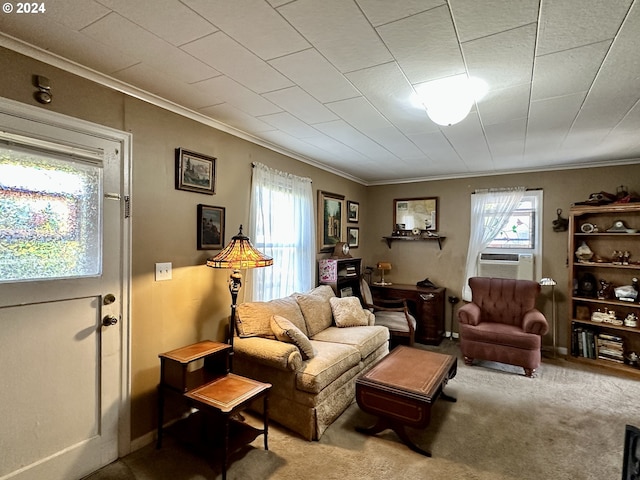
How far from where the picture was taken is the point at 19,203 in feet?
5.67

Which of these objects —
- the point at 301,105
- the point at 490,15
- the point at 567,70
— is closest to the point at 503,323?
the point at 567,70

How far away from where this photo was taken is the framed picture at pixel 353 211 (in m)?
5.08

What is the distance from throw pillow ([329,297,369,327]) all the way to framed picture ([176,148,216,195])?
1.88m

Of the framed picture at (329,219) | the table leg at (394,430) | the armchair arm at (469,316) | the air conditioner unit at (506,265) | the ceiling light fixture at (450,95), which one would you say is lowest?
the table leg at (394,430)

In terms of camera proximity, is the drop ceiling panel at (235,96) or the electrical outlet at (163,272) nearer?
the drop ceiling panel at (235,96)

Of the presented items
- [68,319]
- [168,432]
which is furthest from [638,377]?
[68,319]

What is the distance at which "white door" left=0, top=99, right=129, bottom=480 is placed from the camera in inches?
67.4

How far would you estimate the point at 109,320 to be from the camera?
2080 mm

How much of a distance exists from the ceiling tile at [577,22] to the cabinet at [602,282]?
3.07 meters

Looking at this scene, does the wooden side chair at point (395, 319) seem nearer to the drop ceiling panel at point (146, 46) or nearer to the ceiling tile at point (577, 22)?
the ceiling tile at point (577, 22)

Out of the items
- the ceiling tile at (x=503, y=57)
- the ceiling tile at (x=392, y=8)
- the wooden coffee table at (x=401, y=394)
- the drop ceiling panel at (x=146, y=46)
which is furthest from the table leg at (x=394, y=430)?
the drop ceiling panel at (x=146, y=46)

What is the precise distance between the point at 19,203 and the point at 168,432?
68.3 inches

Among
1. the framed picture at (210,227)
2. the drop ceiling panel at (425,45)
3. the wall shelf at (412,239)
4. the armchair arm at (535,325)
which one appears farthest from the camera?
the wall shelf at (412,239)

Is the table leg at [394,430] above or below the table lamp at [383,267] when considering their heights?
below
